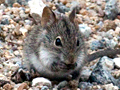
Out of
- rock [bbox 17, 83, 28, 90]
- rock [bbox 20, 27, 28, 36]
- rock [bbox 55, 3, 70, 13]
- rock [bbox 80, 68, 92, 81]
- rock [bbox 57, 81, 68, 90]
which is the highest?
rock [bbox 55, 3, 70, 13]

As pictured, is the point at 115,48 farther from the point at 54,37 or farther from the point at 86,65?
the point at 54,37

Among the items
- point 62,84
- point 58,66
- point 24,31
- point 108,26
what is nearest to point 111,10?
point 108,26

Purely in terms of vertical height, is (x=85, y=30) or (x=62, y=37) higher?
(x=62, y=37)

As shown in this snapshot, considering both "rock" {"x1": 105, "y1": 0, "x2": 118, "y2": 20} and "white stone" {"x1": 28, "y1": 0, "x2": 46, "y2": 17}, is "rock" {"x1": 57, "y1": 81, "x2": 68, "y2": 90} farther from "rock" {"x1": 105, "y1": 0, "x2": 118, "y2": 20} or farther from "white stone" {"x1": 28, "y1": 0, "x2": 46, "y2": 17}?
"rock" {"x1": 105, "y1": 0, "x2": 118, "y2": 20}

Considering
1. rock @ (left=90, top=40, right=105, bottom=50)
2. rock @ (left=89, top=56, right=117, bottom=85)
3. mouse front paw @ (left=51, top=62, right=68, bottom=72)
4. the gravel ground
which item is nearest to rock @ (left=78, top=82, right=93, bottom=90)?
the gravel ground

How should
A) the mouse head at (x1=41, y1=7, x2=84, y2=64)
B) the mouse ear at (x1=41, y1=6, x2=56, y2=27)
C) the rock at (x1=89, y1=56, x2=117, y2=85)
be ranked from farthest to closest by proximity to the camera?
1. the rock at (x1=89, y1=56, x2=117, y2=85)
2. the mouse ear at (x1=41, y1=6, x2=56, y2=27)
3. the mouse head at (x1=41, y1=7, x2=84, y2=64)

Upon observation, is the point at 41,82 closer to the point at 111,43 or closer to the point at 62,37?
the point at 62,37

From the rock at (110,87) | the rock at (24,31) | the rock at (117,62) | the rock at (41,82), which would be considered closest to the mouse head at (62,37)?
the rock at (41,82)
